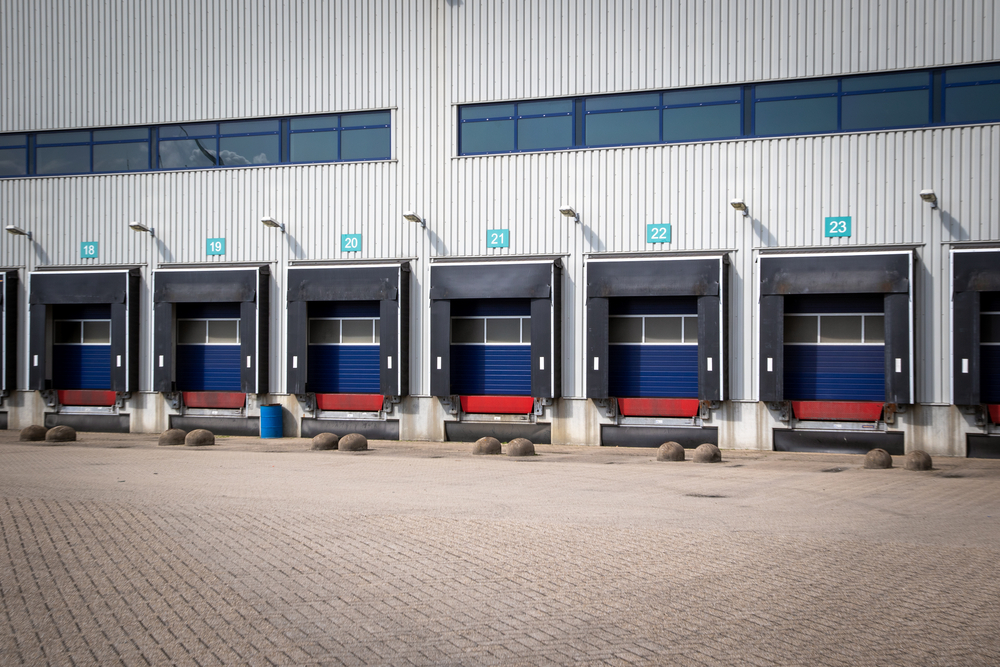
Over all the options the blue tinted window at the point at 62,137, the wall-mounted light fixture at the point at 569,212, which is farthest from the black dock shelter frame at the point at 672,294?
the blue tinted window at the point at 62,137

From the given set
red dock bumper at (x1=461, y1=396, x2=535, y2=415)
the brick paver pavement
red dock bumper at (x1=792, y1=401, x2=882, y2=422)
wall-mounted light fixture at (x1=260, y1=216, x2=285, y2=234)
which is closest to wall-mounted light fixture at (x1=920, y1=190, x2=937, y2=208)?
red dock bumper at (x1=792, y1=401, x2=882, y2=422)

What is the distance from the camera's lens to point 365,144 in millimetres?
24375

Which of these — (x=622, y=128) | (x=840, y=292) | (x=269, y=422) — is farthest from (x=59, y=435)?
(x=840, y=292)

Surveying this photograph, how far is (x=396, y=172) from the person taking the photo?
24.0 m

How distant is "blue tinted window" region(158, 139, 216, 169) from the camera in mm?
25750

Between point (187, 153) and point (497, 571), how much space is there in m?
21.6

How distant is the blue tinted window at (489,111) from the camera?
23422 mm

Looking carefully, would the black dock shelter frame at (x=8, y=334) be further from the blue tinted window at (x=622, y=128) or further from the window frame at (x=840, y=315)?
the window frame at (x=840, y=315)

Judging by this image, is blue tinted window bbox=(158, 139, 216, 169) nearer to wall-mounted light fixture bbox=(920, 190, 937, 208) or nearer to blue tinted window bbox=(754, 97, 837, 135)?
blue tinted window bbox=(754, 97, 837, 135)

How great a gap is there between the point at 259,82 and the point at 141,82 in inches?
156

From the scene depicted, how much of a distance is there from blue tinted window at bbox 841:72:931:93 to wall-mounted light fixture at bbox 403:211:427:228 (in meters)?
11.0

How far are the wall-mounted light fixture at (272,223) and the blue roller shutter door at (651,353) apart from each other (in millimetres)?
9583

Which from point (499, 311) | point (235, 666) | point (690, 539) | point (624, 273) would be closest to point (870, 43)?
point (624, 273)

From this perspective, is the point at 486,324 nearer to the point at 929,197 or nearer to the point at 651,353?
the point at 651,353
